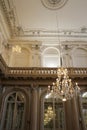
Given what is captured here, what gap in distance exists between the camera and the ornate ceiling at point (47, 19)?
364 inches

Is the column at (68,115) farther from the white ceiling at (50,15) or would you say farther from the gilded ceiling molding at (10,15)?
the gilded ceiling molding at (10,15)

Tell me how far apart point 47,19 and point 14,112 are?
226 inches

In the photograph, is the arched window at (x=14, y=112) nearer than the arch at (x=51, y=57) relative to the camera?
Yes

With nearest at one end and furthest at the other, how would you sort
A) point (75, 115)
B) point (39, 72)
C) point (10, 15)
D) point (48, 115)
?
point (75, 115), point (48, 115), point (39, 72), point (10, 15)

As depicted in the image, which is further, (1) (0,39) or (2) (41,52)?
(2) (41,52)

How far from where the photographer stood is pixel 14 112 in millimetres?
8438

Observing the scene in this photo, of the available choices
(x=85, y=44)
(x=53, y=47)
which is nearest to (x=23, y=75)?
(x=53, y=47)

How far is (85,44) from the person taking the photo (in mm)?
11312

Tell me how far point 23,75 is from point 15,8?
3848 mm

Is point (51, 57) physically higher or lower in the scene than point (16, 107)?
higher

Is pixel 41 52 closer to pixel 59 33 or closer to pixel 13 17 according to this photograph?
pixel 59 33

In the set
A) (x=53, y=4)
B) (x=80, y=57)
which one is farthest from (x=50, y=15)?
(x=80, y=57)

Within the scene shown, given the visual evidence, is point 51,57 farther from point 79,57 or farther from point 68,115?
point 68,115

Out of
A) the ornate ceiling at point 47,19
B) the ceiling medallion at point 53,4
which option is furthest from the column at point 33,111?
the ceiling medallion at point 53,4
